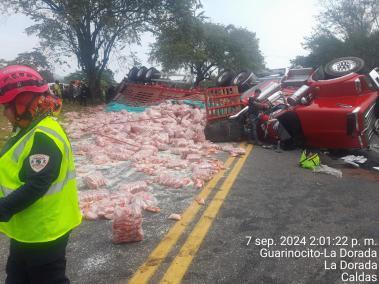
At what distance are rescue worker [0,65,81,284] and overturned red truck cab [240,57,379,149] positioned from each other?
7140 millimetres

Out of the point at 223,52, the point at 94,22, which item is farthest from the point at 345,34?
the point at 94,22

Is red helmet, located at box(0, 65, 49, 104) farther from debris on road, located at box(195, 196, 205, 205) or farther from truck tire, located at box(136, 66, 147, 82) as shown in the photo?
truck tire, located at box(136, 66, 147, 82)

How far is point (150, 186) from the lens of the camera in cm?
668

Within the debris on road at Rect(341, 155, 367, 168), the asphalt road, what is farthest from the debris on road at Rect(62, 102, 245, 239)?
the debris on road at Rect(341, 155, 367, 168)

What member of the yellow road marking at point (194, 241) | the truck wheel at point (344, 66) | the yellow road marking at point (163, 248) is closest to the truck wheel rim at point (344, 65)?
the truck wheel at point (344, 66)

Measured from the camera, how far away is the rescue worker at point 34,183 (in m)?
2.33

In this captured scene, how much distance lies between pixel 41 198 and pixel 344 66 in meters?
9.23

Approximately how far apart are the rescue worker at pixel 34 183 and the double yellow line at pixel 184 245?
45.8 inches

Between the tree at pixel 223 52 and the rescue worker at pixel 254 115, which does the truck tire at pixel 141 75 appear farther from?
the tree at pixel 223 52

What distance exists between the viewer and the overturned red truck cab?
8.60 metres

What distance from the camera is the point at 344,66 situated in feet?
33.3

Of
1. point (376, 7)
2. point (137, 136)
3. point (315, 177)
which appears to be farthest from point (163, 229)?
point (376, 7)

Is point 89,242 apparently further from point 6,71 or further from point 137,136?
point 137,136

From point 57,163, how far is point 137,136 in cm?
891
